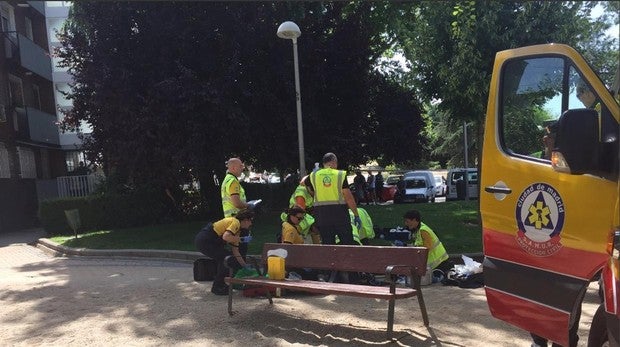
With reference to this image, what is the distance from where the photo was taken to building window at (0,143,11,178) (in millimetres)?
18219

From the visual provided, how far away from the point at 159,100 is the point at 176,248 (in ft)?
12.8

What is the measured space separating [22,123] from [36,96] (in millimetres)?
3483

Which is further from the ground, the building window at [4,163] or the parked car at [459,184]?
the building window at [4,163]

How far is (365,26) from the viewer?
14.8 metres

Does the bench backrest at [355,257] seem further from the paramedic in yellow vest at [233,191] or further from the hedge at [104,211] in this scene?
the hedge at [104,211]

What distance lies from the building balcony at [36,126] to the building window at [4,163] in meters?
0.79

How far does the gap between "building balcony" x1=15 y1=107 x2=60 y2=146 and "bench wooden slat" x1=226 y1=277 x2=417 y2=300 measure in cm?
1722

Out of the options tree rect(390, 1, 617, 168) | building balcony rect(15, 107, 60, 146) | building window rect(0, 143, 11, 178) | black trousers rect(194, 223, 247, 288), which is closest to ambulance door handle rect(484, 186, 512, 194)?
black trousers rect(194, 223, 247, 288)

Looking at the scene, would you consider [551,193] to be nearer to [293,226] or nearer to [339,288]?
[339,288]

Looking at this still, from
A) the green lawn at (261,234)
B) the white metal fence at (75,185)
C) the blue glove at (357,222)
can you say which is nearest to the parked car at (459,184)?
the green lawn at (261,234)

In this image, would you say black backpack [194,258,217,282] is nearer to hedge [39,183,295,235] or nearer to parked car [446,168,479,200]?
hedge [39,183,295,235]

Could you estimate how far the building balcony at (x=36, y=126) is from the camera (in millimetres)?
19328

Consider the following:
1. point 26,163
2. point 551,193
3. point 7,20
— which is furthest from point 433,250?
point 7,20

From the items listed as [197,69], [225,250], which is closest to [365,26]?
[197,69]
